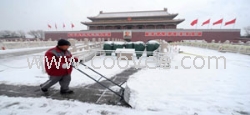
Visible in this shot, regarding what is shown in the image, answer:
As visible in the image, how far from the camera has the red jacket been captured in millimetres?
2668

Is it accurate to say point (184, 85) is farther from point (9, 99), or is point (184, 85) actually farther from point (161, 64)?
point (9, 99)

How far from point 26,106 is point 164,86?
9.68ft

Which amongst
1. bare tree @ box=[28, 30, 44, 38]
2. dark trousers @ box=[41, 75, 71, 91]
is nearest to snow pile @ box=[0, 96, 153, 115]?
dark trousers @ box=[41, 75, 71, 91]

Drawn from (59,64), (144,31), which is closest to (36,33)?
(144,31)

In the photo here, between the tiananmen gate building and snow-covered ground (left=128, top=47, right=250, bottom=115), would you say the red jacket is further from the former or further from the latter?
the tiananmen gate building

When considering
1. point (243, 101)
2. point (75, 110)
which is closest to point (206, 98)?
point (243, 101)

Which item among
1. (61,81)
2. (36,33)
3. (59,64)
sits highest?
(36,33)

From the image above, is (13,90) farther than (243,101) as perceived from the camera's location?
Yes

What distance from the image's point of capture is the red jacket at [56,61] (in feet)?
8.75

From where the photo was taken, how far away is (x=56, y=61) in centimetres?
271

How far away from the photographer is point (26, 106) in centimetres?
246

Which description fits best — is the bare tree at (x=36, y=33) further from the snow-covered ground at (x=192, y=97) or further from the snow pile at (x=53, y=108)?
the snow-covered ground at (x=192, y=97)

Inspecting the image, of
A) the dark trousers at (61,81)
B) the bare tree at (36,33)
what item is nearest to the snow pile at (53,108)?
the dark trousers at (61,81)

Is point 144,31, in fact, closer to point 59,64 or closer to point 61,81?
point 61,81
